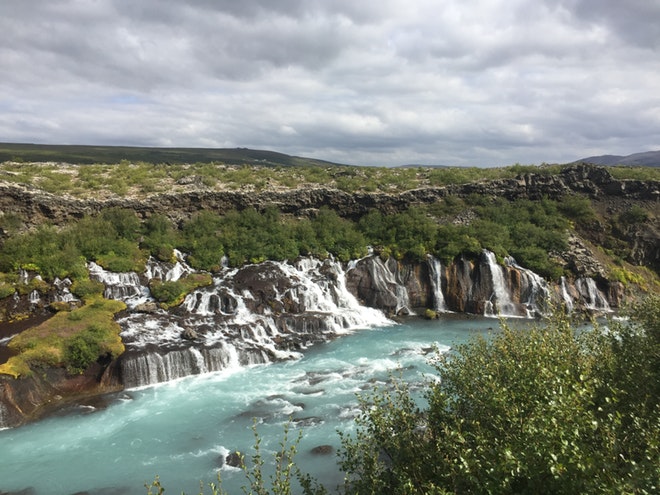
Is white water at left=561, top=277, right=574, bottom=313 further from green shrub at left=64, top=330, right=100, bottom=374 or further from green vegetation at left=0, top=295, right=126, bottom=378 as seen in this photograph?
green shrub at left=64, top=330, right=100, bottom=374

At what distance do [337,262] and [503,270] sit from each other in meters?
17.4

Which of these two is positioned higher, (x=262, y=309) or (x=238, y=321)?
(x=262, y=309)

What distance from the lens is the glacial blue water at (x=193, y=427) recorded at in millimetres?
18359

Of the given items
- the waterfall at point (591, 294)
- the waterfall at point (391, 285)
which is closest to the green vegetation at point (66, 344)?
the waterfall at point (391, 285)

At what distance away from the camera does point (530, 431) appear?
8.02 meters

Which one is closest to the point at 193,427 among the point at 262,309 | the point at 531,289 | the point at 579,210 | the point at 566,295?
the point at 262,309

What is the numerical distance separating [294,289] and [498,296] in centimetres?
2070

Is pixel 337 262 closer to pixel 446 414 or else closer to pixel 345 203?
pixel 345 203

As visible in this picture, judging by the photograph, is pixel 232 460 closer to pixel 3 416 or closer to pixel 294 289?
pixel 3 416

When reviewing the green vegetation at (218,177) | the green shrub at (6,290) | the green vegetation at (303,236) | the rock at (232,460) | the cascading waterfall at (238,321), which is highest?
the green vegetation at (218,177)

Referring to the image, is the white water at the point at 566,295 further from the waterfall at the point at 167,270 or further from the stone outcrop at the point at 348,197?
the waterfall at the point at 167,270

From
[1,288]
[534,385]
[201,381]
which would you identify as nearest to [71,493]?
[201,381]

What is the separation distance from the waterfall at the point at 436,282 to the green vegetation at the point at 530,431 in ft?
90.9

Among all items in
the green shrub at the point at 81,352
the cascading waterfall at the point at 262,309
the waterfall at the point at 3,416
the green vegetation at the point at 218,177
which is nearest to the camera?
the waterfall at the point at 3,416
